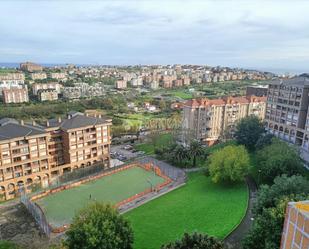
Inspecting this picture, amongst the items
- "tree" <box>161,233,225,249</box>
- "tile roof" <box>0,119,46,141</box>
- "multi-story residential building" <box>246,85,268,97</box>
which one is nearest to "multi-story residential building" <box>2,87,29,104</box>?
"tile roof" <box>0,119,46,141</box>

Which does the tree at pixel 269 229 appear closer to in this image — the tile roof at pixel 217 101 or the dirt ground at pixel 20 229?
the dirt ground at pixel 20 229

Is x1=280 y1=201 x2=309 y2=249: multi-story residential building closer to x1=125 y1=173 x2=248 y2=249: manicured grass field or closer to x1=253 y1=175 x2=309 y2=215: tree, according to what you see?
x1=253 y1=175 x2=309 y2=215: tree

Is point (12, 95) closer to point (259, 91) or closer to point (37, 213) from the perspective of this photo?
point (37, 213)

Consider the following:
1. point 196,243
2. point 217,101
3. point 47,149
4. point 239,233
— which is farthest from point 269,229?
point 217,101

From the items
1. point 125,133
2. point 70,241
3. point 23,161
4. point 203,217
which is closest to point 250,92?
point 125,133

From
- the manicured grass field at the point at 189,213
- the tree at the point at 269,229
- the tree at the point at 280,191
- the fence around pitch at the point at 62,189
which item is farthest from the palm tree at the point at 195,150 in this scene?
the tree at the point at 269,229
